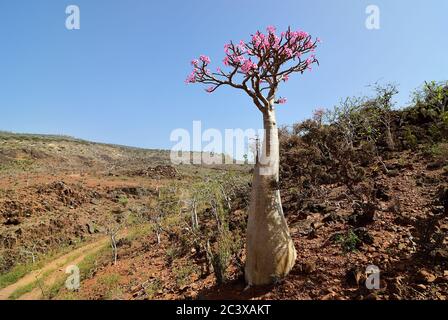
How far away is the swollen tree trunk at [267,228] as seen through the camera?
12.8 feet

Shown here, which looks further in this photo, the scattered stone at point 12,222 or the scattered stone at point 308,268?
the scattered stone at point 12,222

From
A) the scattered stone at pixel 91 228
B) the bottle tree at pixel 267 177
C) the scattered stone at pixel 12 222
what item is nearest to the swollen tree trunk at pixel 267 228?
the bottle tree at pixel 267 177

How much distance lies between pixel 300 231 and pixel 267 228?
6.85ft

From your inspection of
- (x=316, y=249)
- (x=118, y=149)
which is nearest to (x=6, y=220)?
(x=316, y=249)

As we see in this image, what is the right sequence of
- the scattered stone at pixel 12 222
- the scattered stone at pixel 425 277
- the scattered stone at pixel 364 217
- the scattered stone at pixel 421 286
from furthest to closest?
the scattered stone at pixel 12 222, the scattered stone at pixel 364 217, the scattered stone at pixel 425 277, the scattered stone at pixel 421 286

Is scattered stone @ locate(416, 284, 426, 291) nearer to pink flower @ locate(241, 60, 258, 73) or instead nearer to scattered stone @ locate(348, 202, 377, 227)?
scattered stone @ locate(348, 202, 377, 227)

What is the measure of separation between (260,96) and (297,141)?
25.8 ft

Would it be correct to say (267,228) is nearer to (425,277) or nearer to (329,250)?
(329,250)

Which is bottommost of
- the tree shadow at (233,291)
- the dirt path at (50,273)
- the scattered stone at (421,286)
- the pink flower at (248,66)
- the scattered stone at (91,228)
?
the dirt path at (50,273)

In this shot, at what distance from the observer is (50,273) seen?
33.9 ft

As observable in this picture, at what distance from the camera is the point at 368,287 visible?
3572 mm

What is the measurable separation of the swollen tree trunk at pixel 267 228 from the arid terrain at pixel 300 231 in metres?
0.18

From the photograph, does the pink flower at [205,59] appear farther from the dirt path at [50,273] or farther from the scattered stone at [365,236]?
the dirt path at [50,273]
